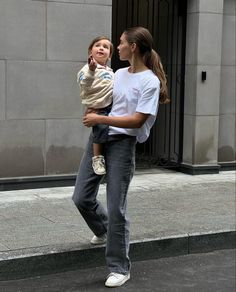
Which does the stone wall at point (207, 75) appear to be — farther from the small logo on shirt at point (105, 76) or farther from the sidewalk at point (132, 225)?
the small logo on shirt at point (105, 76)

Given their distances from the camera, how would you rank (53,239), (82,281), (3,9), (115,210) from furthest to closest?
(3,9) < (53,239) < (82,281) < (115,210)

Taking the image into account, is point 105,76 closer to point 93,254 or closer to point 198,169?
point 93,254

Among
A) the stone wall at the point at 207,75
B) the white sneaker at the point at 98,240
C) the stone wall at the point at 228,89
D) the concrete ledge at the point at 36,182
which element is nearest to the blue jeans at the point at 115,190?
the white sneaker at the point at 98,240

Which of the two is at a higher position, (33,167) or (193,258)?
(33,167)

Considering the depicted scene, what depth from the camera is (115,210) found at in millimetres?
4727

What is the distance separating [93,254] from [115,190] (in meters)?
0.98

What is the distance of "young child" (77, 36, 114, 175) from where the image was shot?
4684 millimetres

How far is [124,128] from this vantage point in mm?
4602

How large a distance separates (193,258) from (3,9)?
158 inches

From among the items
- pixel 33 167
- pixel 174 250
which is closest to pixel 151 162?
pixel 33 167

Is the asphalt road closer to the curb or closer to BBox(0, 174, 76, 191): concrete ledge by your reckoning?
the curb

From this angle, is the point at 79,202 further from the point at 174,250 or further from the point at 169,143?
the point at 169,143

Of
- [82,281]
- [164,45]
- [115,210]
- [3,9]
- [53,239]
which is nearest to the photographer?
[115,210]

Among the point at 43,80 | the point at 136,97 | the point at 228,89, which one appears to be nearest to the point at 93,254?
the point at 136,97
